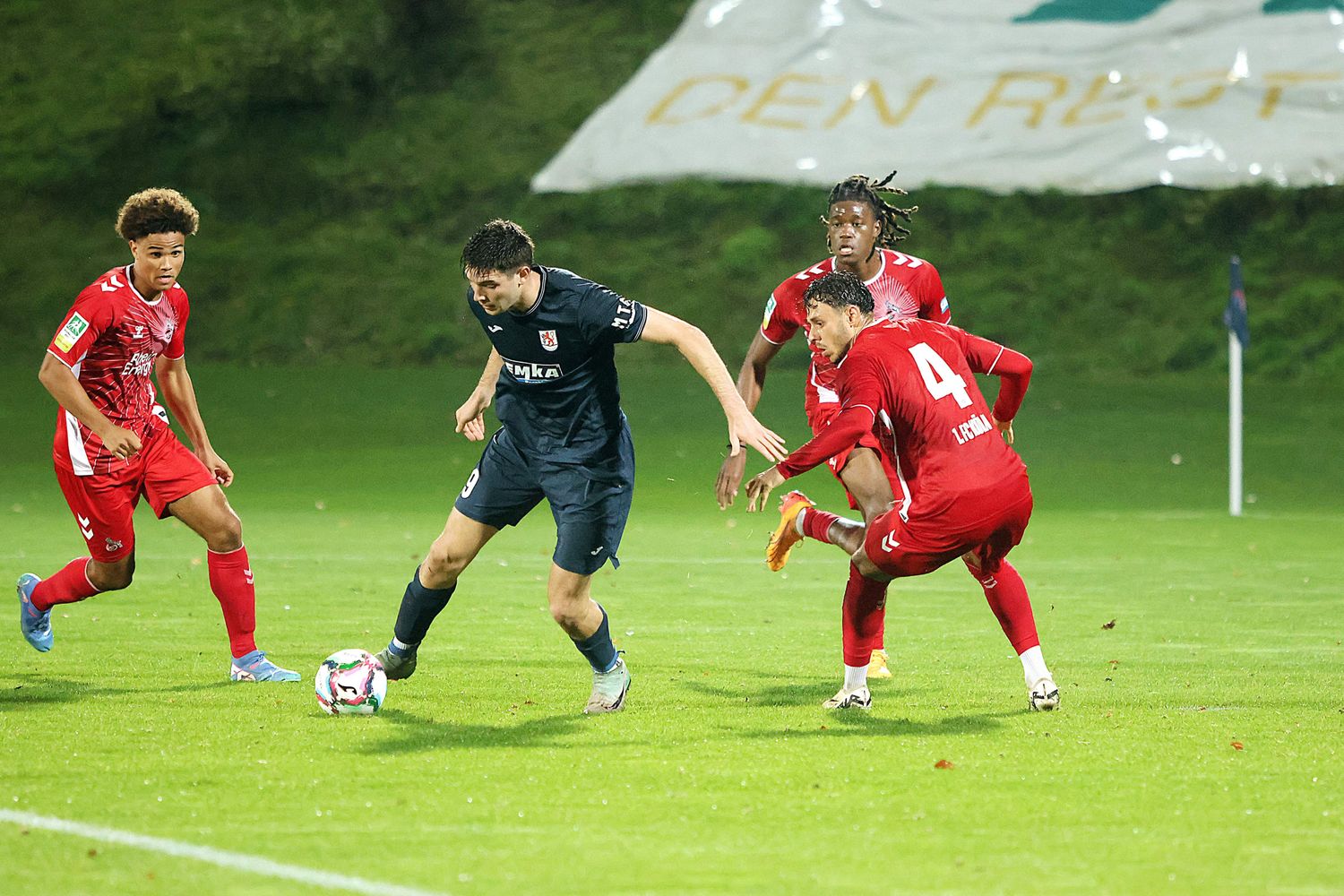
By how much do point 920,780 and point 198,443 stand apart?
423cm

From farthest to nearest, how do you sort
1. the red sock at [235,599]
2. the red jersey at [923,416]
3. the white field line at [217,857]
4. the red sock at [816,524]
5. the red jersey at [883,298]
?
the red jersey at [883,298], the red sock at [235,599], the red sock at [816,524], the red jersey at [923,416], the white field line at [217,857]

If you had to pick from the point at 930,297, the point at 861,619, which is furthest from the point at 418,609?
the point at 930,297

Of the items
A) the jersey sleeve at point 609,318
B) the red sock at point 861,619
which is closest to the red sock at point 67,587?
the jersey sleeve at point 609,318

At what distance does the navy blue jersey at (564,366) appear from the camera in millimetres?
6555

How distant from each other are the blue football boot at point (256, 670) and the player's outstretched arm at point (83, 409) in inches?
41.8

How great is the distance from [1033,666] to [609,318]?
2.13 m

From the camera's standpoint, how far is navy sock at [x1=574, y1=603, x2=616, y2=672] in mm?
6832

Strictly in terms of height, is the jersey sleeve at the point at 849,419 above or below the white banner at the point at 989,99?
above

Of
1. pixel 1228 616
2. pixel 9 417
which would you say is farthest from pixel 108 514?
pixel 9 417

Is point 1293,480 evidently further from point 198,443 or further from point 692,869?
point 692,869

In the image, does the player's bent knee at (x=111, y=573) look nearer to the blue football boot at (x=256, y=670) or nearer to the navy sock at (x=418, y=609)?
the blue football boot at (x=256, y=670)

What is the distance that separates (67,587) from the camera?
26.4 feet

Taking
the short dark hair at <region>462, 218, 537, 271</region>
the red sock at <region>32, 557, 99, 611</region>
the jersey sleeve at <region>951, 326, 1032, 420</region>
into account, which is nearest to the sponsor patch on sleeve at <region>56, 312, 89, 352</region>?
the red sock at <region>32, 557, 99, 611</region>

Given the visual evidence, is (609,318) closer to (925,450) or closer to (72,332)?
(925,450)
